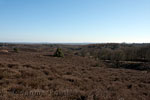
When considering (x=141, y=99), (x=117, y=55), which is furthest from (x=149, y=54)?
(x=141, y=99)

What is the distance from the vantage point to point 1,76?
6.84 metres

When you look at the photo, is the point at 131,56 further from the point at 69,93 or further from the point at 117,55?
the point at 69,93

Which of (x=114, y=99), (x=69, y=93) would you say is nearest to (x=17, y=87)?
(x=69, y=93)

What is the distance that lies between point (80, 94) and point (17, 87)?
2.97 m

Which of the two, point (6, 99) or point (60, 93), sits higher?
point (6, 99)

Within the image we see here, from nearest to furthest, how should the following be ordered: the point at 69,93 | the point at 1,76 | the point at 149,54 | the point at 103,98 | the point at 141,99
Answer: the point at 103,98 < the point at 69,93 < the point at 141,99 < the point at 1,76 < the point at 149,54

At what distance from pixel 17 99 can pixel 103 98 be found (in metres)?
3.30

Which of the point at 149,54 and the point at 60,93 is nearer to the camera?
the point at 60,93

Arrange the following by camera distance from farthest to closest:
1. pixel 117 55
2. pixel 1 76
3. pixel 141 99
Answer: pixel 117 55 < pixel 1 76 < pixel 141 99

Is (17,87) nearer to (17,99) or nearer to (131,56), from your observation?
(17,99)

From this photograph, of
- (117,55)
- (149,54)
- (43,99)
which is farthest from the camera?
(117,55)

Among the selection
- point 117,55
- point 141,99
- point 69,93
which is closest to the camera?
point 69,93

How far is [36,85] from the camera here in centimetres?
583

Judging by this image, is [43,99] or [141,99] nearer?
[43,99]
